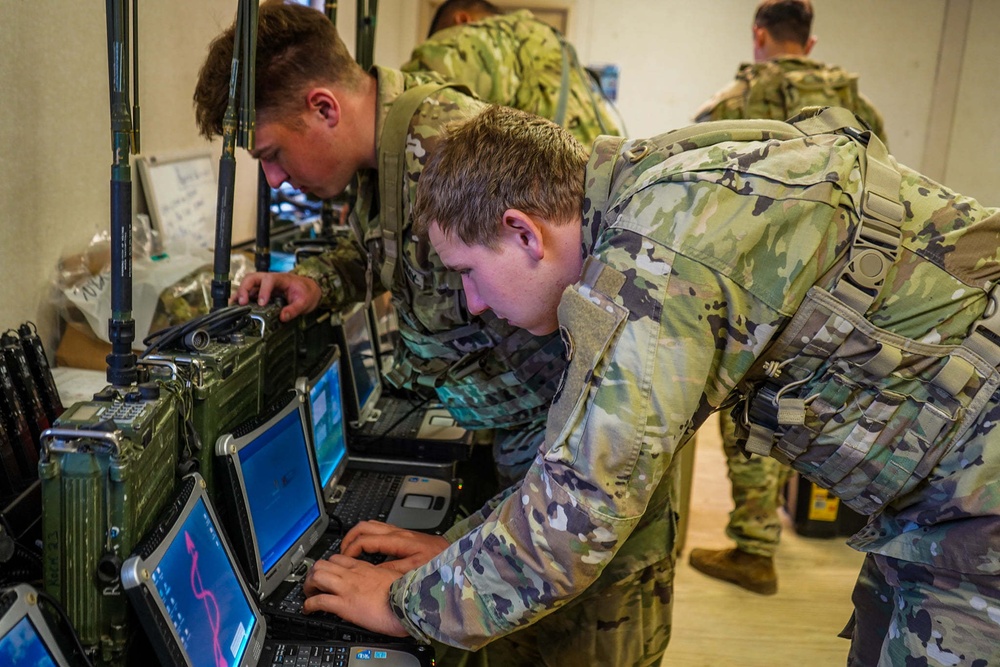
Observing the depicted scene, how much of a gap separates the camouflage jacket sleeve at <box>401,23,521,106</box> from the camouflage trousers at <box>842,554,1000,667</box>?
5.89ft

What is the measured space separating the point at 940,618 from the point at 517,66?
2138mm

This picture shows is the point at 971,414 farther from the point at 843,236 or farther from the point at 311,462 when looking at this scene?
the point at 311,462

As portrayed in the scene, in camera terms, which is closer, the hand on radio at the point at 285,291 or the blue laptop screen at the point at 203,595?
the blue laptop screen at the point at 203,595

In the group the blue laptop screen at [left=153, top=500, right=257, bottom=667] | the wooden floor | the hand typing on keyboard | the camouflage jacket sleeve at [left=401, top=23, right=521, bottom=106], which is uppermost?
the camouflage jacket sleeve at [left=401, top=23, right=521, bottom=106]

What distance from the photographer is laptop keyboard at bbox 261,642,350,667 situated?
1.23 m

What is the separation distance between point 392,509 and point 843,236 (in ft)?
3.61

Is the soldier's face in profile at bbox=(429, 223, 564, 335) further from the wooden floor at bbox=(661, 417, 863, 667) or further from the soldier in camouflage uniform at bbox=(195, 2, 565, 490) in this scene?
the wooden floor at bbox=(661, 417, 863, 667)

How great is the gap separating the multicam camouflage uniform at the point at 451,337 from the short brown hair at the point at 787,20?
206 centimetres

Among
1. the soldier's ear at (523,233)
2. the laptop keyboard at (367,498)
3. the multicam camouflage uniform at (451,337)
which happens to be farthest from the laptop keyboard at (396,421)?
the soldier's ear at (523,233)

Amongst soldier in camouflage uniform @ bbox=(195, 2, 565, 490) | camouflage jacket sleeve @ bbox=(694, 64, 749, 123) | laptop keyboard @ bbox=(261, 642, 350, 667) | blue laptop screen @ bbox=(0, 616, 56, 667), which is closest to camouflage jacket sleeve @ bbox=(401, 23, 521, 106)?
soldier in camouflage uniform @ bbox=(195, 2, 565, 490)

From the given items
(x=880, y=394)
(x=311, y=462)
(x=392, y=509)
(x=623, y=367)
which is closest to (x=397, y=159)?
(x=311, y=462)

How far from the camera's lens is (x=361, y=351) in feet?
7.63

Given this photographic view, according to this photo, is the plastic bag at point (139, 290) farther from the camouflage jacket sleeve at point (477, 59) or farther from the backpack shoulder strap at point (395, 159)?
Result: the camouflage jacket sleeve at point (477, 59)

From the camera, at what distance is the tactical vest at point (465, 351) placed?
164cm
